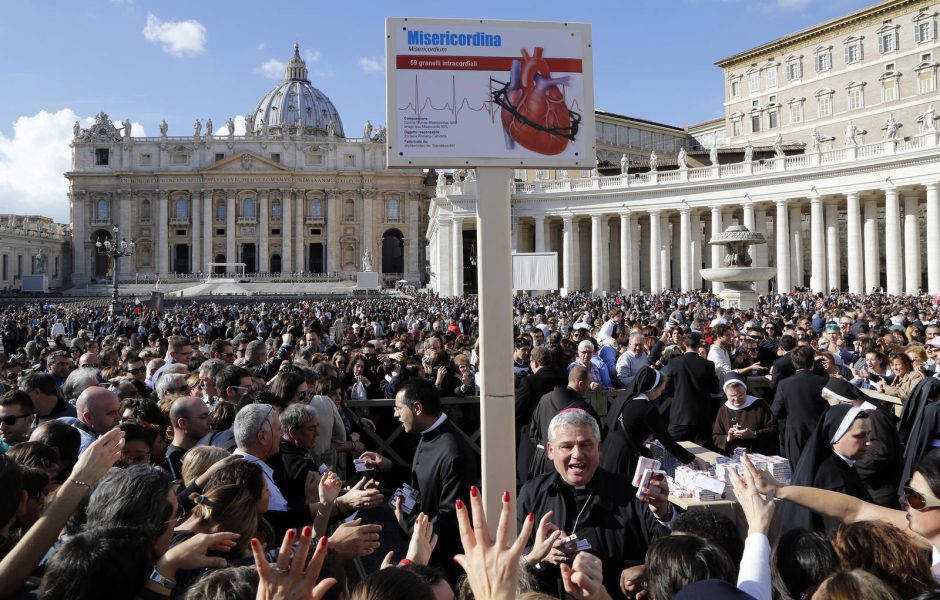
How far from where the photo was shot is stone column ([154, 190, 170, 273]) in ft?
270

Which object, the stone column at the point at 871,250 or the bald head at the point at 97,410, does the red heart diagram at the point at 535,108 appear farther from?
the stone column at the point at 871,250

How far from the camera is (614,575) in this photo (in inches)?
138

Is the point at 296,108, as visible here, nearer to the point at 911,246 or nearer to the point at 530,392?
the point at 911,246

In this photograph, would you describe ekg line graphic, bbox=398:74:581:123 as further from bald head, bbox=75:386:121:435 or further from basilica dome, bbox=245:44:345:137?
basilica dome, bbox=245:44:345:137

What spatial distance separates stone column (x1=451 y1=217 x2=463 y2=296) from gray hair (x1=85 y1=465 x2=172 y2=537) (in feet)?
136

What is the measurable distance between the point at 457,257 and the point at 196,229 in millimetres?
50857

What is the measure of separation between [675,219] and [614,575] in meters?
51.2

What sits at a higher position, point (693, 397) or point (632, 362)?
point (632, 362)

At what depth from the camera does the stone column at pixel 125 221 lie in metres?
83.0

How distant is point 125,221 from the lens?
8350cm

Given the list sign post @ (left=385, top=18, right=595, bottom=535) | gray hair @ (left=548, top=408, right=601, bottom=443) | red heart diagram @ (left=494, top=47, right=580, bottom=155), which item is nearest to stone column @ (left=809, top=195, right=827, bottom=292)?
gray hair @ (left=548, top=408, right=601, bottom=443)

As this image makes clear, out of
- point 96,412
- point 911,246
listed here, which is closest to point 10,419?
point 96,412

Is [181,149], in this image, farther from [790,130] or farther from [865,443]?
[865,443]

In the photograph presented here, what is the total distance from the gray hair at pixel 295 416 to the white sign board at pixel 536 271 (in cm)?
2060
